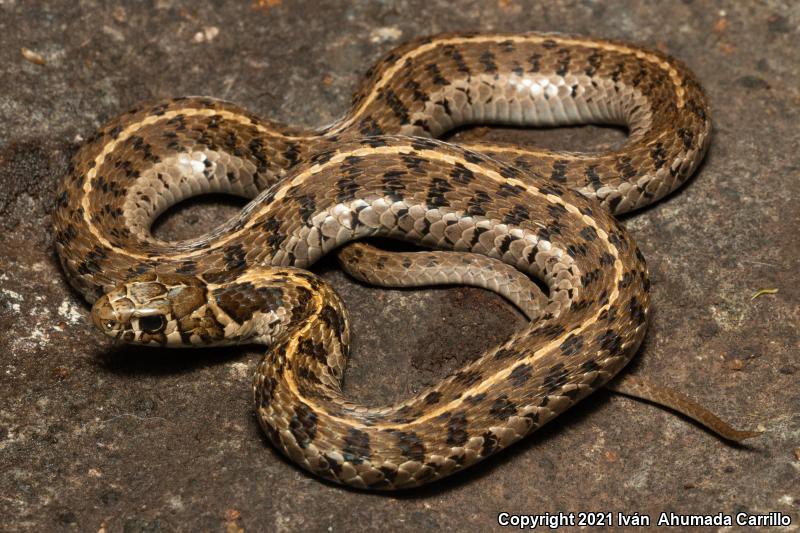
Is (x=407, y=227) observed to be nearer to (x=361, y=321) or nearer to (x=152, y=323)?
(x=361, y=321)

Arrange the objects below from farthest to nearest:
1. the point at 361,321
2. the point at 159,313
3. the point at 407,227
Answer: the point at 407,227
the point at 361,321
the point at 159,313

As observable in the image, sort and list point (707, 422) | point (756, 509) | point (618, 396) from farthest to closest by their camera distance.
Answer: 1. point (618, 396)
2. point (707, 422)
3. point (756, 509)

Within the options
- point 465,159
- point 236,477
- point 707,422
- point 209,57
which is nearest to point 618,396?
point 707,422

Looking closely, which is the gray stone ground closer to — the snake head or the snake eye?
the snake head

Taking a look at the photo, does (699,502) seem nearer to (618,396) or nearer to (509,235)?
(618,396)

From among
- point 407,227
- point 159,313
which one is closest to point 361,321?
point 407,227

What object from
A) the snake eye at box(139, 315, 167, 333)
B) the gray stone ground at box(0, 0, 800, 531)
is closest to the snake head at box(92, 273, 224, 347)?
the snake eye at box(139, 315, 167, 333)

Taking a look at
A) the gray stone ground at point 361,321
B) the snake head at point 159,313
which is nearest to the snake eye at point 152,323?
the snake head at point 159,313
